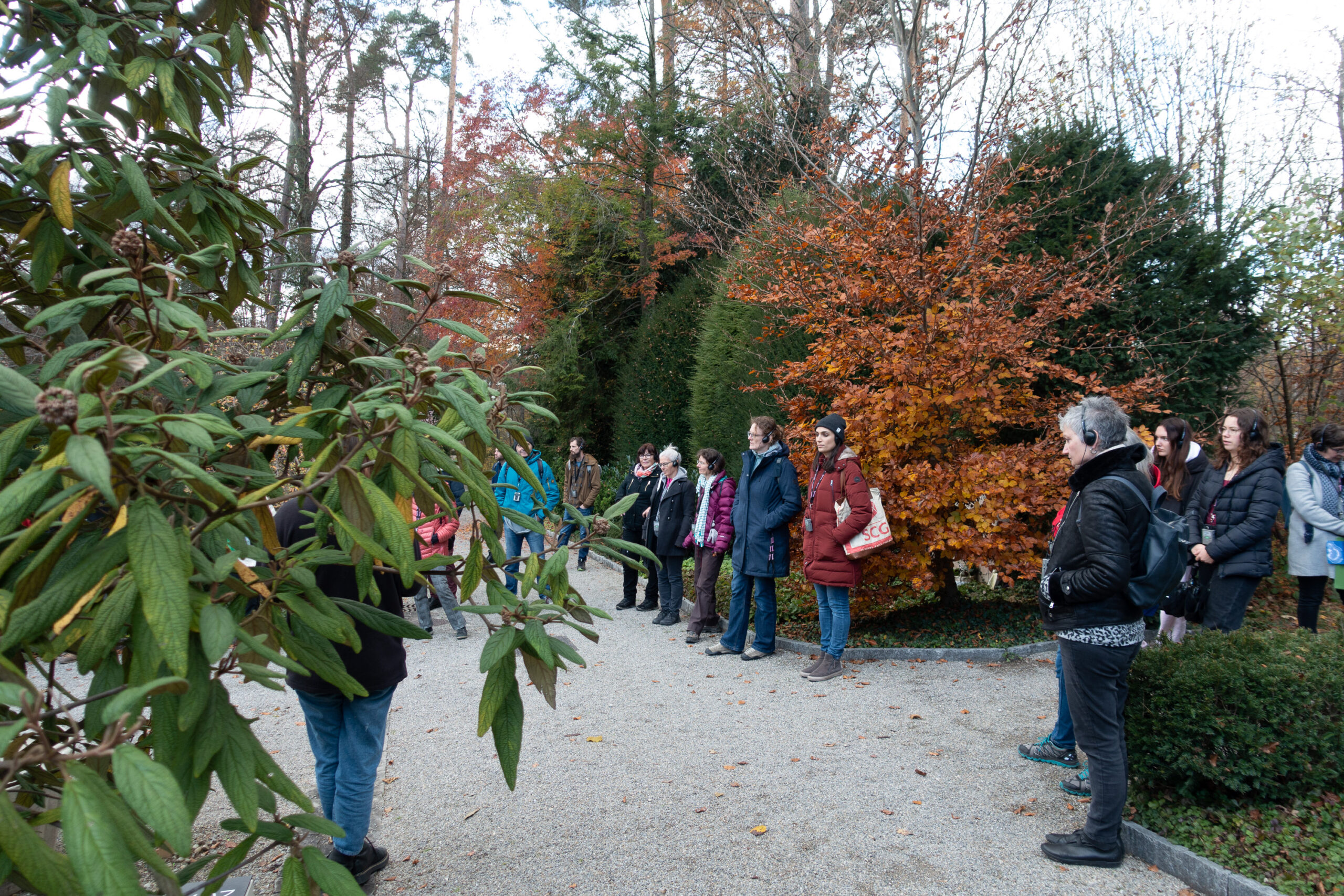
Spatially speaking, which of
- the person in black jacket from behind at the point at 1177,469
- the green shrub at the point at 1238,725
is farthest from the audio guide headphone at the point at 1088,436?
the person in black jacket from behind at the point at 1177,469

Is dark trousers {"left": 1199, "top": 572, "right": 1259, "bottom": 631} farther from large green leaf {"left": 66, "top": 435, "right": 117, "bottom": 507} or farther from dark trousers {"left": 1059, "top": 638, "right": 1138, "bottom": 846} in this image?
large green leaf {"left": 66, "top": 435, "right": 117, "bottom": 507}

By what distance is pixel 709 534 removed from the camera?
7.81 metres

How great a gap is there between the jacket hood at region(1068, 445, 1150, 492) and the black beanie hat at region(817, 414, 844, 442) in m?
2.84

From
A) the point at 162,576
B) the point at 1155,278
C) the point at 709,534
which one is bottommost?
the point at 709,534

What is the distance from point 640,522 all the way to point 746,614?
7.89 feet

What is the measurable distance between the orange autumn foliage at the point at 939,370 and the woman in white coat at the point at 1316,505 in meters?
1.34

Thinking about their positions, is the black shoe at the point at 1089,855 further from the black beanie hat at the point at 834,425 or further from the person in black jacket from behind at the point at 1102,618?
the black beanie hat at the point at 834,425

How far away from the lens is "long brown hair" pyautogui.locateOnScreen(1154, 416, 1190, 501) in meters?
6.16

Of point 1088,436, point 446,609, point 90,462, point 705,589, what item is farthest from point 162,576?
point 446,609

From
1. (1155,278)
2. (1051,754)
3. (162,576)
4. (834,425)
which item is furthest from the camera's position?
(1155,278)

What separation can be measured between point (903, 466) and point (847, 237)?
2.19m

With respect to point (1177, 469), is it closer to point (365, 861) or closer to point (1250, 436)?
point (1250, 436)

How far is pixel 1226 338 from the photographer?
360 inches

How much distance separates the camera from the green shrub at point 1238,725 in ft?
11.5
